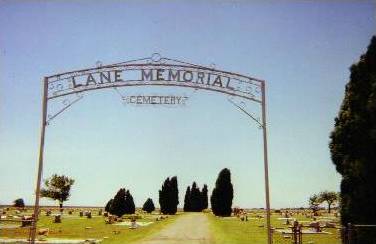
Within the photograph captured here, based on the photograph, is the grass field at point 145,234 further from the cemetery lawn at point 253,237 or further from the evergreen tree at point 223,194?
the evergreen tree at point 223,194

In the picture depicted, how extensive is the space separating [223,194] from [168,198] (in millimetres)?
12189

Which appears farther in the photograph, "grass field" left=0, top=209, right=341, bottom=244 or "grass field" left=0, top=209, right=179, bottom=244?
"grass field" left=0, top=209, right=179, bottom=244

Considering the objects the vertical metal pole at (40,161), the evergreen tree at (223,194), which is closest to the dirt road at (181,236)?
the vertical metal pole at (40,161)

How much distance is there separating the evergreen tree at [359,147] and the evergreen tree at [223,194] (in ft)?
149

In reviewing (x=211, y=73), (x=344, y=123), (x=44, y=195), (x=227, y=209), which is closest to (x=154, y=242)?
(x=211, y=73)

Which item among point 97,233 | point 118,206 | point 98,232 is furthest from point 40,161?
point 118,206

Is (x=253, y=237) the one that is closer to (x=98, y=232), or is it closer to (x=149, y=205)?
(x=98, y=232)

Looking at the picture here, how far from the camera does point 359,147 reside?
1627 centimetres

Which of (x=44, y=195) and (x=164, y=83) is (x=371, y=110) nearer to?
(x=164, y=83)

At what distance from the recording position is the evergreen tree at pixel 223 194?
62406 millimetres

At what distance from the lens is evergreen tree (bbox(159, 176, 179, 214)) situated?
230 feet

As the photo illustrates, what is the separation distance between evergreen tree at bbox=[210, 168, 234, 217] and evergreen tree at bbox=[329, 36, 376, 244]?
45.3m

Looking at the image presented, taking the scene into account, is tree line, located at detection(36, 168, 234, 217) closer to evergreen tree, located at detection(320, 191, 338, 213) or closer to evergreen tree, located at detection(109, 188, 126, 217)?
evergreen tree, located at detection(109, 188, 126, 217)

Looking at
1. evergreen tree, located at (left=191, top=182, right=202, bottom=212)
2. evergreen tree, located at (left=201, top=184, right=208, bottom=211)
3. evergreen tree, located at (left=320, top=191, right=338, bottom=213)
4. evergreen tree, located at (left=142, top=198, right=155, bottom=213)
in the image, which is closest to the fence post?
evergreen tree, located at (left=142, top=198, right=155, bottom=213)
